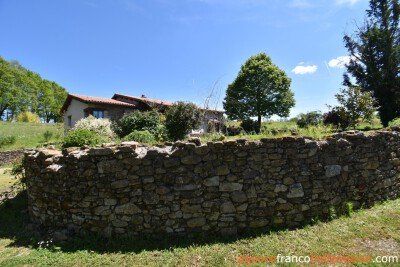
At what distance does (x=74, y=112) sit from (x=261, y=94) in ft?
65.7

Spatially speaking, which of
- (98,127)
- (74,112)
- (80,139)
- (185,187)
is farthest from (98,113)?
(185,187)

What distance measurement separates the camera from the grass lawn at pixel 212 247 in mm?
3959

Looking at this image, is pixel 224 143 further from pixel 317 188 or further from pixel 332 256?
pixel 332 256

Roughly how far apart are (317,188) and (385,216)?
5.61 ft

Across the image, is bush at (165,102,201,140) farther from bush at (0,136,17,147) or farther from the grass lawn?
bush at (0,136,17,147)

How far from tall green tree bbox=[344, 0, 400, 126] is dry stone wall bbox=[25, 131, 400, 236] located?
16.3 m

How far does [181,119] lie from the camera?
10.9 metres

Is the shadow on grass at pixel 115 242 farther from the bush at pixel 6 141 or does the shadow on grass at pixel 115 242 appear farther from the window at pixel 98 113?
the bush at pixel 6 141

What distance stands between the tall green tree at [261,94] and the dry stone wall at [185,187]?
20972 mm

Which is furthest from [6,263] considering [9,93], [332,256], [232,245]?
[9,93]

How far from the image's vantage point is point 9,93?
39156mm

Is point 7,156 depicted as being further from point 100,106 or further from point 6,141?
point 100,106

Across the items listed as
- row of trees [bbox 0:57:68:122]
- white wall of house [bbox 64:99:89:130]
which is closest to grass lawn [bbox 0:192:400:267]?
white wall of house [bbox 64:99:89:130]

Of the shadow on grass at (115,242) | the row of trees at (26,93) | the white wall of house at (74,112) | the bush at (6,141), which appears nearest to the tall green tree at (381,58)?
the shadow on grass at (115,242)
